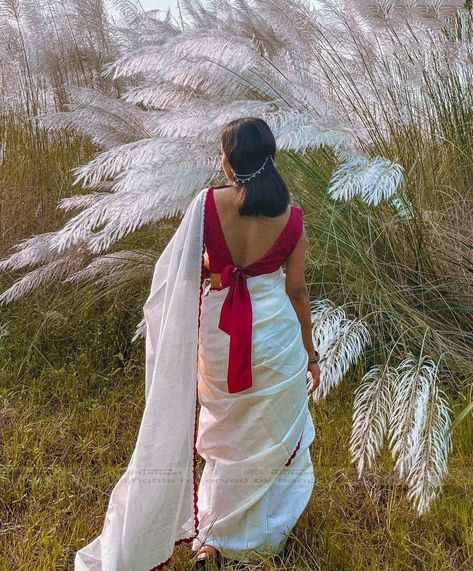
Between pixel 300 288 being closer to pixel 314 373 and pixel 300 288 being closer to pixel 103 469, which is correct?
Result: pixel 314 373

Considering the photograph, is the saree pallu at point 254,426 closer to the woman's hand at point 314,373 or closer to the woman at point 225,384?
the woman at point 225,384

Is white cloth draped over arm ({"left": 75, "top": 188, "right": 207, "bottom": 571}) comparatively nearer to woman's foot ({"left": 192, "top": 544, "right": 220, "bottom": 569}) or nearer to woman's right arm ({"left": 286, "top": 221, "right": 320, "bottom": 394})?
woman's foot ({"left": 192, "top": 544, "right": 220, "bottom": 569})

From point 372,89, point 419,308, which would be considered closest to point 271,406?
point 419,308

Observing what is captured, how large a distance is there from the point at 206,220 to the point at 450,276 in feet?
5.33

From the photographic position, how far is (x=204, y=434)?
8.11 feet

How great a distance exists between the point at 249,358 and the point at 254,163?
1.96ft

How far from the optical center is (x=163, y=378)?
2.31 metres

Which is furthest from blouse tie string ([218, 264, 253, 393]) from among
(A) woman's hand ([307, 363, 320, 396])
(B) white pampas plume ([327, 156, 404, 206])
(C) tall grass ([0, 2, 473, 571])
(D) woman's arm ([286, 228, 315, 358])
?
(C) tall grass ([0, 2, 473, 571])

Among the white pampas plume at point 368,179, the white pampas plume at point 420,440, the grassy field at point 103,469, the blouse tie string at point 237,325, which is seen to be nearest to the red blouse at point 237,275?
the blouse tie string at point 237,325

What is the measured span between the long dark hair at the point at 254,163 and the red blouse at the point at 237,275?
98mm

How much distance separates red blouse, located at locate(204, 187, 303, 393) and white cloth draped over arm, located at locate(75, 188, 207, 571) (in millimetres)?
51

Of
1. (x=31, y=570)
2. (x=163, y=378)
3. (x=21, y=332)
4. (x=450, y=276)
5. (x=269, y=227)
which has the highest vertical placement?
(x=269, y=227)

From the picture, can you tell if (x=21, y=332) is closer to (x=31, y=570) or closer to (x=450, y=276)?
(x=31, y=570)

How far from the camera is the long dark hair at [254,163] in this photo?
7.38 ft
